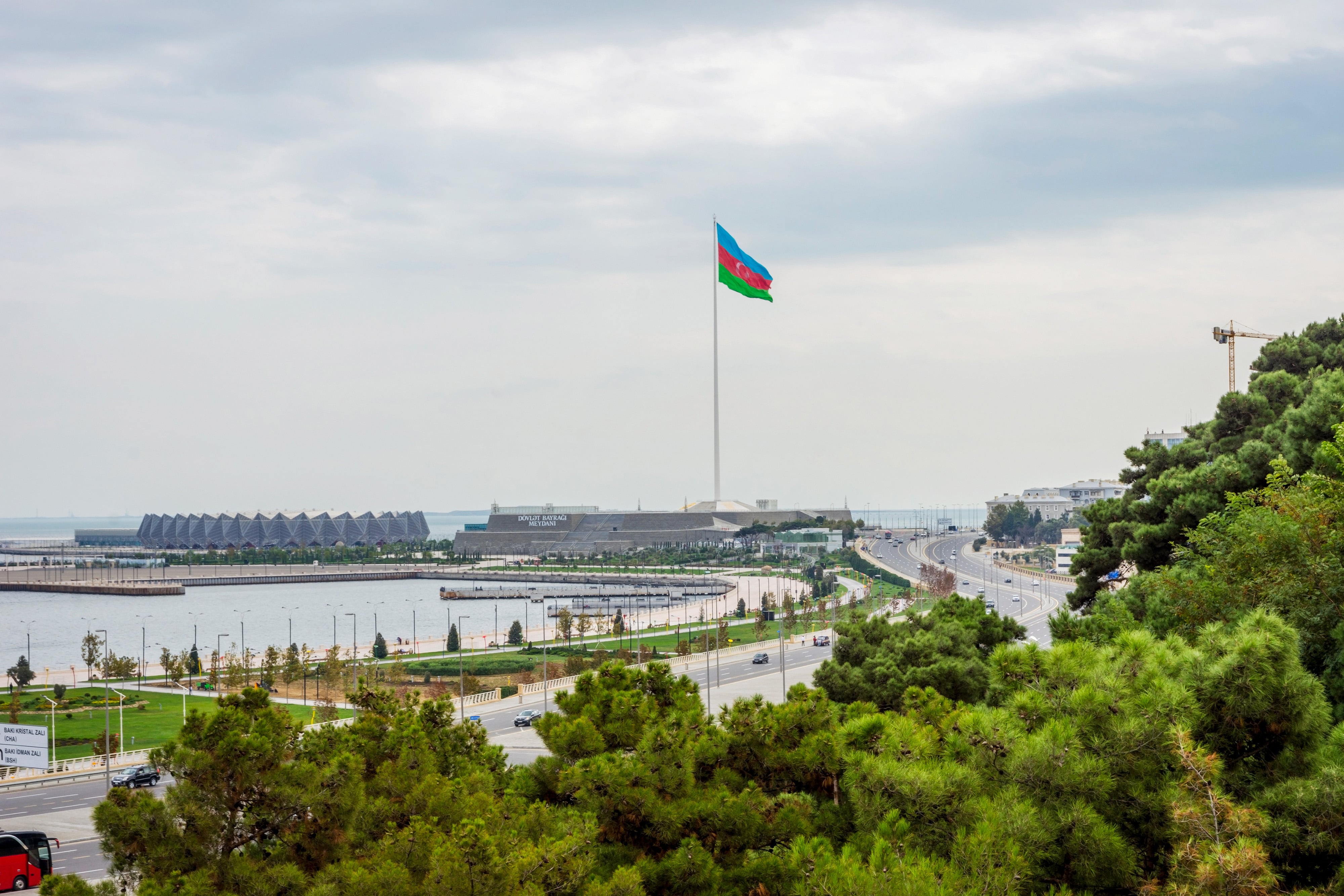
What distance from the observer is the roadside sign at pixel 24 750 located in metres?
37.1

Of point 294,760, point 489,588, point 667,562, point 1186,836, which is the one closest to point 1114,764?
point 1186,836

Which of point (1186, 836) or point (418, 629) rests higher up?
point (1186, 836)

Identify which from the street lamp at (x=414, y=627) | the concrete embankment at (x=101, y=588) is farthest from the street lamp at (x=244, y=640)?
the concrete embankment at (x=101, y=588)

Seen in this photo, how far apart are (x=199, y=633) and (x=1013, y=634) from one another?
276 feet

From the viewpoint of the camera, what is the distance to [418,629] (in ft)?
325

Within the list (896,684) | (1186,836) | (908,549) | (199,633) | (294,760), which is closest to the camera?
(1186,836)

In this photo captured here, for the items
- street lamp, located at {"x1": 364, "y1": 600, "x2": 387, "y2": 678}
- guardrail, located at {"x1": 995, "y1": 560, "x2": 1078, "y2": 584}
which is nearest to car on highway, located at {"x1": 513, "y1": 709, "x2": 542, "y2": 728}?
street lamp, located at {"x1": 364, "y1": 600, "x2": 387, "y2": 678}

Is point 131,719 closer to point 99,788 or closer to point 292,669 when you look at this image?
point 292,669

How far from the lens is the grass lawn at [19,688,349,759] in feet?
142

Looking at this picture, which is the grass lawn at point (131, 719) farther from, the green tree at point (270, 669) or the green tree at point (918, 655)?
the green tree at point (918, 655)

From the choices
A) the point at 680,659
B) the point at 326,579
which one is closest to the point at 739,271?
the point at 680,659

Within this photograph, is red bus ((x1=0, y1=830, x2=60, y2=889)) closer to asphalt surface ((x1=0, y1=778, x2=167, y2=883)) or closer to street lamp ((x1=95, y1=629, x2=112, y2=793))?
asphalt surface ((x1=0, y1=778, x2=167, y2=883))

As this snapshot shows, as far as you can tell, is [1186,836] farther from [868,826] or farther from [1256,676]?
[868,826]

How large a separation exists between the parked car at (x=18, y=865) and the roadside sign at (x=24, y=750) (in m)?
14.3
